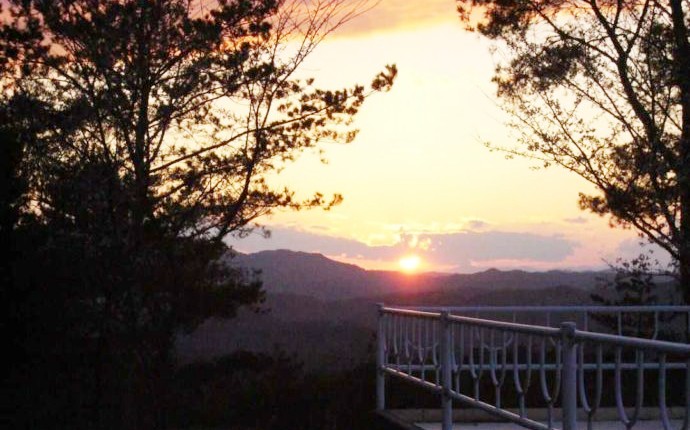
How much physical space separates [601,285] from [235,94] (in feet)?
A: 26.9

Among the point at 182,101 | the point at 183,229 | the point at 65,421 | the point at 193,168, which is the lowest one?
the point at 65,421

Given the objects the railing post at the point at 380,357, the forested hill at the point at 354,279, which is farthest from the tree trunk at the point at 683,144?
the forested hill at the point at 354,279

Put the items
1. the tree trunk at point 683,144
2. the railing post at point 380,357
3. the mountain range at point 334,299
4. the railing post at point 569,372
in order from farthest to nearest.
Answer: the mountain range at point 334,299, the tree trunk at point 683,144, the railing post at point 380,357, the railing post at point 569,372

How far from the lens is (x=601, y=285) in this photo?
20375 millimetres

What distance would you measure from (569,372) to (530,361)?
3.37 ft

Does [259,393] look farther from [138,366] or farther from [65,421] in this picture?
[65,421]

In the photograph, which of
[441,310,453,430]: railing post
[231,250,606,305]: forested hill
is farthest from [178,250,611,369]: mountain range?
[441,310,453,430]: railing post

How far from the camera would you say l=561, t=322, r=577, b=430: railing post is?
6.25m

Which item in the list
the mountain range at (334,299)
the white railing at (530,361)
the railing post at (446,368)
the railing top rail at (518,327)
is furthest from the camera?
the mountain range at (334,299)

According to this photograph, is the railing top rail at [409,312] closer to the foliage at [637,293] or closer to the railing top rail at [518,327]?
the railing top rail at [518,327]

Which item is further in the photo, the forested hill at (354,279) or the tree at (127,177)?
the forested hill at (354,279)

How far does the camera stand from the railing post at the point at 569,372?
6.25 metres

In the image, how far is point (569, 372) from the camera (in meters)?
6.27

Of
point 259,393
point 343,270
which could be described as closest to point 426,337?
point 259,393
